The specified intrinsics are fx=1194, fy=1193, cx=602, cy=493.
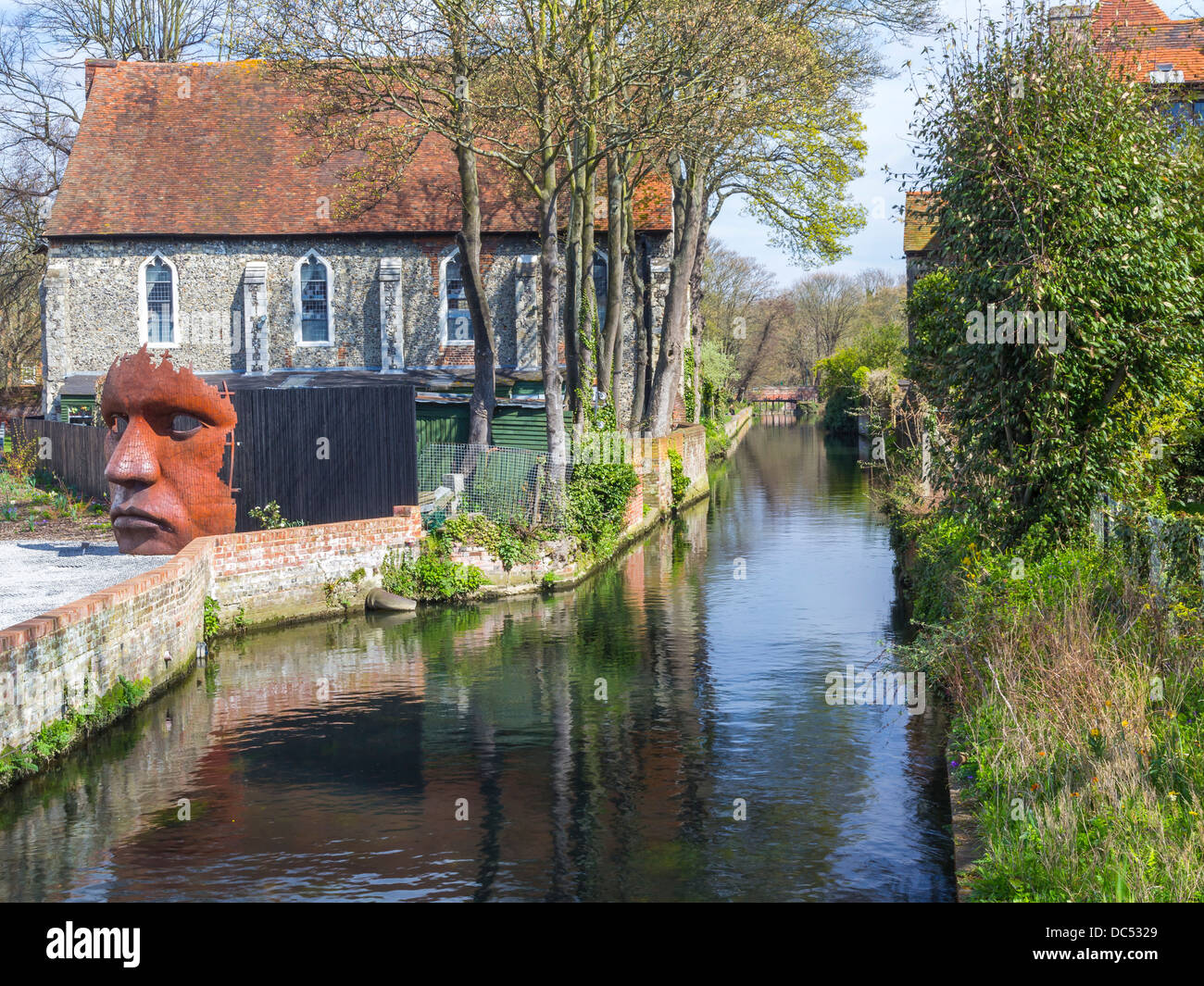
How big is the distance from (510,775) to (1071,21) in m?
9.94

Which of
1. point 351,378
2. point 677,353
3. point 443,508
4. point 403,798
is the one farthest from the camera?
point 351,378

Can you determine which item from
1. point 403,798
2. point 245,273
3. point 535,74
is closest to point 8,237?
point 245,273

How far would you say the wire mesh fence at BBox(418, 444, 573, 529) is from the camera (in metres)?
20.4

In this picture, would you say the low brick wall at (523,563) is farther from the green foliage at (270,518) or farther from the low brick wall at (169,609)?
the green foliage at (270,518)

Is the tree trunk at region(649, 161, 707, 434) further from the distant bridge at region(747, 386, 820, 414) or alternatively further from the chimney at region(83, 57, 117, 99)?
the distant bridge at region(747, 386, 820, 414)

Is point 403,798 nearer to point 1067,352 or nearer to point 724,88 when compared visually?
point 1067,352

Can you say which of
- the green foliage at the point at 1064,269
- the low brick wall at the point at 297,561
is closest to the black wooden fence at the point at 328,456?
the low brick wall at the point at 297,561

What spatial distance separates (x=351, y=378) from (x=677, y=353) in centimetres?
1041

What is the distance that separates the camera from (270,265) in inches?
1455

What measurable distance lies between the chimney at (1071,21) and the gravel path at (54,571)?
1252 centimetres

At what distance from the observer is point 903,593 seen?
62.2 ft

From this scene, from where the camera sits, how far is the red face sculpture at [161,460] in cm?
1661

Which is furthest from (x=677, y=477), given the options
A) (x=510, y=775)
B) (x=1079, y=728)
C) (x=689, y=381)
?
(x=1079, y=728)

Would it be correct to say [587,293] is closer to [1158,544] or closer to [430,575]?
[430,575]
